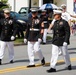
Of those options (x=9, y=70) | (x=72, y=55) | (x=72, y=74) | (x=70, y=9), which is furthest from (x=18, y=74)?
(x=70, y=9)

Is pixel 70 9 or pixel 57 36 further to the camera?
pixel 70 9

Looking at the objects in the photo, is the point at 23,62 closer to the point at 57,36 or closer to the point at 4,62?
the point at 4,62

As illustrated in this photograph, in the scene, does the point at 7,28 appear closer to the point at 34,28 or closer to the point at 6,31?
the point at 6,31

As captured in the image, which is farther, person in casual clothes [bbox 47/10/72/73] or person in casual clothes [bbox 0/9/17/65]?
person in casual clothes [bbox 0/9/17/65]

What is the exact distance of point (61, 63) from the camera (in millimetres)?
12992

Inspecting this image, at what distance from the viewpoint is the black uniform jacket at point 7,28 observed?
12742 mm

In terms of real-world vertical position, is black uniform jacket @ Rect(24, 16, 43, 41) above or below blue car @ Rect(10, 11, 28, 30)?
above

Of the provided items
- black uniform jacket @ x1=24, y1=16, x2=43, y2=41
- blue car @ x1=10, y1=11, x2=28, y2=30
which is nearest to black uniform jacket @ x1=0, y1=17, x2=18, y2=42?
black uniform jacket @ x1=24, y1=16, x2=43, y2=41

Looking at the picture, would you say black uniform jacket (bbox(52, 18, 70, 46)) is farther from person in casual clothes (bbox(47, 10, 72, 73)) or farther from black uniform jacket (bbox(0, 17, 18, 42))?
black uniform jacket (bbox(0, 17, 18, 42))

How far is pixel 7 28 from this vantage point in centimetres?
1279

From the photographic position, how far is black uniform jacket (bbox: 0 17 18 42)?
1274cm

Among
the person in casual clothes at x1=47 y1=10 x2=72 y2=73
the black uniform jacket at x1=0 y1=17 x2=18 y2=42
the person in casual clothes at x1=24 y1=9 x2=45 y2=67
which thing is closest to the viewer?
the person in casual clothes at x1=47 y1=10 x2=72 y2=73

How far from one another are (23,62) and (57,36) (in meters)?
2.64

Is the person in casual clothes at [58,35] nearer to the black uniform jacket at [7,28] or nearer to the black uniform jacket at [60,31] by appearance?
the black uniform jacket at [60,31]
